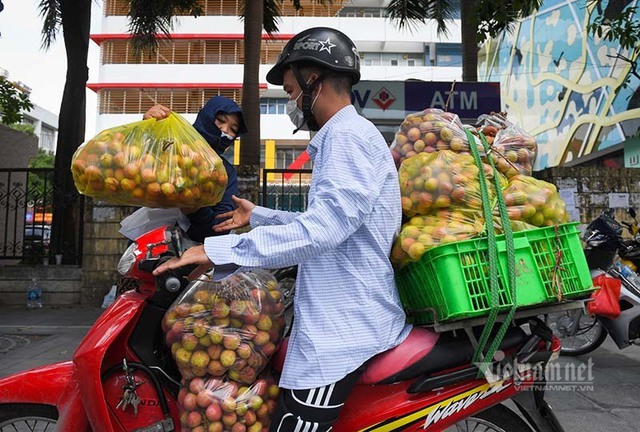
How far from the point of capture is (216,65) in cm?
3369

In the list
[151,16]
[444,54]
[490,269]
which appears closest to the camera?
[490,269]

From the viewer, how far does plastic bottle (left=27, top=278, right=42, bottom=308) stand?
7039 millimetres

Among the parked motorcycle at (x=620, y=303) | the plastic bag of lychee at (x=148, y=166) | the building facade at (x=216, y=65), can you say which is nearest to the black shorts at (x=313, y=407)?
the plastic bag of lychee at (x=148, y=166)

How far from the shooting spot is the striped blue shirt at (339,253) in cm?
136

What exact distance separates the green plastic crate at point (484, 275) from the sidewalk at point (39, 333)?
4003 mm

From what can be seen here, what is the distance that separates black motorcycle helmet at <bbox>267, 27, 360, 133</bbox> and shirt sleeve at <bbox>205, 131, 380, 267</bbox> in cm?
33

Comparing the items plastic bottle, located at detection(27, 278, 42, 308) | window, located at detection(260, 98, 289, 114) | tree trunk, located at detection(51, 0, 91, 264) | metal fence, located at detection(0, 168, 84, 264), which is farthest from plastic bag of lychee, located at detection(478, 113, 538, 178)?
window, located at detection(260, 98, 289, 114)

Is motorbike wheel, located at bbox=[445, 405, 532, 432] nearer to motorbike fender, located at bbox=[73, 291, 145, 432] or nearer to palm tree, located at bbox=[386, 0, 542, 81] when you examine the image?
motorbike fender, located at bbox=[73, 291, 145, 432]

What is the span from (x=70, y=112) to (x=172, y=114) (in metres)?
7.85

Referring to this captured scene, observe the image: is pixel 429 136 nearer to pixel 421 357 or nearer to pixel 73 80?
pixel 421 357

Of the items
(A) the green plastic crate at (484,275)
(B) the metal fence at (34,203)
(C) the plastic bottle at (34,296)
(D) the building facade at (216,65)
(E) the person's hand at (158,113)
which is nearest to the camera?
(A) the green plastic crate at (484,275)

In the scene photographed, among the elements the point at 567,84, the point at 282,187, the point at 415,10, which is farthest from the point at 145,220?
the point at 567,84

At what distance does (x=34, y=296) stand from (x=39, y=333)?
1.67m

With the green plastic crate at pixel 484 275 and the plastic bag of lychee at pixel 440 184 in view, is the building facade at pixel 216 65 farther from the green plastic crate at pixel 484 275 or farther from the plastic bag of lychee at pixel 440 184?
the green plastic crate at pixel 484 275
